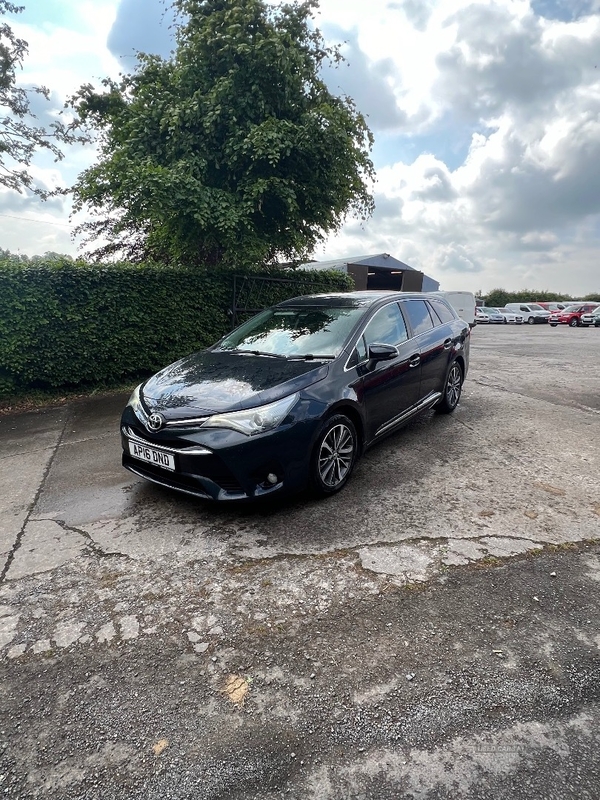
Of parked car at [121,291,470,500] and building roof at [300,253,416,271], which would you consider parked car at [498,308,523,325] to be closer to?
building roof at [300,253,416,271]

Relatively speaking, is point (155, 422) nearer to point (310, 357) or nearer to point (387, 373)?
point (310, 357)

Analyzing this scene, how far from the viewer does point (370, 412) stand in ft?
12.5

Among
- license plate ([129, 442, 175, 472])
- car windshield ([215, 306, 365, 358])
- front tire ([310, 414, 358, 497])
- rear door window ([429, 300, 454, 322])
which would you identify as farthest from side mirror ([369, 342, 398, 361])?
rear door window ([429, 300, 454, 322])

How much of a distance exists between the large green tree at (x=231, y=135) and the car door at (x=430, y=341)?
3.73 meters

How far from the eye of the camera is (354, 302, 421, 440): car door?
12.5 ft

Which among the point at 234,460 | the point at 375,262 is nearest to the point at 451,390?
the point at 234,460

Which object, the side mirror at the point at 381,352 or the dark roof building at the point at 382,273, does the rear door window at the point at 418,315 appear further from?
the dark roof building at the point at 382,273

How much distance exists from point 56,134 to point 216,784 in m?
17.3

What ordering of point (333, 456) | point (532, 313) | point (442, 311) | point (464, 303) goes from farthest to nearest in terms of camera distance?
point (532, 313), point (464, 303), point (442, 311), point (333, 456)

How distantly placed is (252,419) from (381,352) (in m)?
1.40

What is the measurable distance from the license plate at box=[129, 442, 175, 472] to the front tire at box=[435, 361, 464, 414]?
358 centimetres

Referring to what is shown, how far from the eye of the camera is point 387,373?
4.04 m

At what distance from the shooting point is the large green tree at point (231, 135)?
23.5 ft

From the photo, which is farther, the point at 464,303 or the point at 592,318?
the point at 592,318
